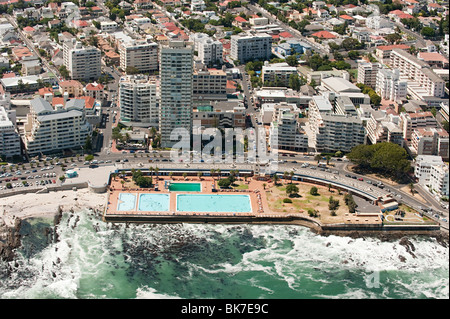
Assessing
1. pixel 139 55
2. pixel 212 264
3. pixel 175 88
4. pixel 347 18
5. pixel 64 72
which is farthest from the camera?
pixel 347 18

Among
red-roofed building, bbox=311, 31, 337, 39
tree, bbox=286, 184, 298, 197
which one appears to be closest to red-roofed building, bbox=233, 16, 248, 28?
red-roofed building, bbox=311, 31, 337, 39

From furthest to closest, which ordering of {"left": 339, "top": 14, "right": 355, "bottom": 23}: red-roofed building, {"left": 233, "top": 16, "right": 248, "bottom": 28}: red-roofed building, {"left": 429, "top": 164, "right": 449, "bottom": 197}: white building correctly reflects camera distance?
{"left": 339, "top": 14, "right": 355, "bottom": 23}: red-roofed building, {"left": 233, "top": 16, "right": 248, "bottom": 28}: red-roofed building, {"left": 429, "top": 164, "right": 449, "bottom": 197}: white building

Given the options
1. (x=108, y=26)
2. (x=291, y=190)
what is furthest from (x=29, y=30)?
(x=291, y=190)

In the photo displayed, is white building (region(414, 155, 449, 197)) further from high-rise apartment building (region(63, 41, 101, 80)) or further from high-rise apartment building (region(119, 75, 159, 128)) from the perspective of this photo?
high-rise apartment building (region(63, 41, 101, 80))

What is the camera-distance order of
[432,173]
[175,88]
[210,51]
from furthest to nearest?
[210,51] → [175,88] → [432,173]

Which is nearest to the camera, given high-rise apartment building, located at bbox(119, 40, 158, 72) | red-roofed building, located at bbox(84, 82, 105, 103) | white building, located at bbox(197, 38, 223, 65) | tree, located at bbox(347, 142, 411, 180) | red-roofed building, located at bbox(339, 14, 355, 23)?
tree, located at bbox(347, 142, 411, 180)

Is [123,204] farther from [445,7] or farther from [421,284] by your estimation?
[445,7]
